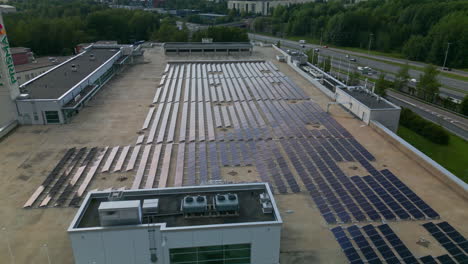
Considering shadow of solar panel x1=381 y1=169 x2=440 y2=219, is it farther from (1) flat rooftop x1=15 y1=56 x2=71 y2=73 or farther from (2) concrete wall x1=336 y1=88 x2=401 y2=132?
(1) flat rooftop x1=15 y1=56 x2=71 y2=73

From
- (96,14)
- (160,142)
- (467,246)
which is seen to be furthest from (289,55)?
(96,14)

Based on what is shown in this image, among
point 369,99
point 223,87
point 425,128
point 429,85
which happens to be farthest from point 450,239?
point 429,85

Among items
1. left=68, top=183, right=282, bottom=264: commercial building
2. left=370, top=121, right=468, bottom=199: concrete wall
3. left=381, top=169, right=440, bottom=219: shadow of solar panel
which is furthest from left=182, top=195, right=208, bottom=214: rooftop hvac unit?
left=370, top=121, right=468, bottom=199: concrete wall

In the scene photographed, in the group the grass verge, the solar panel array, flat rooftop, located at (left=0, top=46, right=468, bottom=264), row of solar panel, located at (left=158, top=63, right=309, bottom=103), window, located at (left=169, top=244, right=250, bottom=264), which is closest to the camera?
window, located at (left=169, top=244, right=250, bottom=264)

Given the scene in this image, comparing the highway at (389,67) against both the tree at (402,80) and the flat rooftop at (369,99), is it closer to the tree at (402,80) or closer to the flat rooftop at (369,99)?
the tree at (402,80)

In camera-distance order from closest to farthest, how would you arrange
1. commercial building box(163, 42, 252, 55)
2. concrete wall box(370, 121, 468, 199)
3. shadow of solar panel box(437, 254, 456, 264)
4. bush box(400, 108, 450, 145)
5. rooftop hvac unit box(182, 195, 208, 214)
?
rooftop hvac unit box(182, 195, 208, 214)
shadow of solar panel box(437, 254, 456, 264)
concrete wall box(370, 121, 468, 199)
bush box(400, 108, 450, 145)
commercial building box(163, 42, 252, 55)

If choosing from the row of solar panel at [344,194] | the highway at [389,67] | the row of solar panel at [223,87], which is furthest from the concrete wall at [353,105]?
the highway at [389,67]

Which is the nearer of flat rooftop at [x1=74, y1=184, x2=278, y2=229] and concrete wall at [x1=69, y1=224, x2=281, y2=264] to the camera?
concrete wall at [x1=69, y1=224, x2=281, y2=264]
